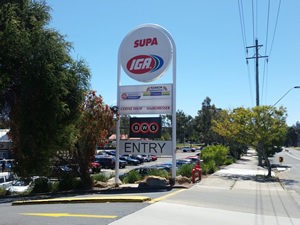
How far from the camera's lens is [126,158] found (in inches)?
2296

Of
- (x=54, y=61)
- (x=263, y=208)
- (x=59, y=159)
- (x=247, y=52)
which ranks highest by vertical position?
(x=247, y=52)

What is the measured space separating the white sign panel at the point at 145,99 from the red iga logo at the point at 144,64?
75 centimetres

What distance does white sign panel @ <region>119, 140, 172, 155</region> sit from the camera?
17.7 metres

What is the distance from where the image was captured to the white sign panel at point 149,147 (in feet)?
58.1

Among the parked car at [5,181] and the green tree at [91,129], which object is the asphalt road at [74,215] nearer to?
the green tree at [91,129]

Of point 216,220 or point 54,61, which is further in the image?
point 54,61

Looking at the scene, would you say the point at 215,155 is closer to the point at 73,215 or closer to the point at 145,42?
the point at 145,42

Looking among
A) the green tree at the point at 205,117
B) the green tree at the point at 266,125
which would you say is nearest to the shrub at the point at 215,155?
the green tree at the point at 266,125

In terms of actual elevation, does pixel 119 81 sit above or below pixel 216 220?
above

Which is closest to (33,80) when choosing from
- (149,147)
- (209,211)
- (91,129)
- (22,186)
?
(209,211)

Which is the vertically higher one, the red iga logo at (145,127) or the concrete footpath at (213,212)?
the red iga logo at (145,127)

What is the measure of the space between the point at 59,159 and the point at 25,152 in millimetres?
5693

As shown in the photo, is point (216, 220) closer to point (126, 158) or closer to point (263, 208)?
point (263, 208)

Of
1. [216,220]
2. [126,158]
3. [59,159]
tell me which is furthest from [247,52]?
[216,220]
